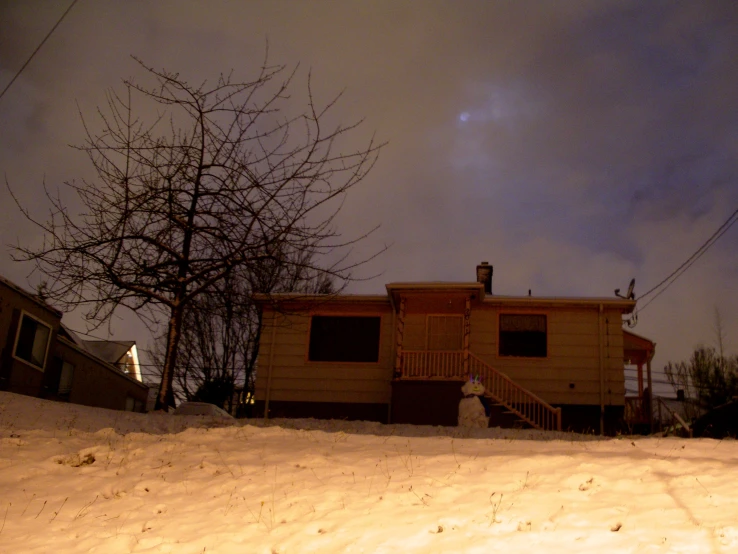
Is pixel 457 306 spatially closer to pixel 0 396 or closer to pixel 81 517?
pixel 0 396

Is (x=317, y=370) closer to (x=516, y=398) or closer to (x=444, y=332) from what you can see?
(x=444, y=332)

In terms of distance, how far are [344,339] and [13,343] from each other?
8814 millimetres

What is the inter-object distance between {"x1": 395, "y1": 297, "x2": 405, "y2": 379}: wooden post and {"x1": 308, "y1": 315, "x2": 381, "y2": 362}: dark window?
0.78 m

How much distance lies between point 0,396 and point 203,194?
15.6 feet

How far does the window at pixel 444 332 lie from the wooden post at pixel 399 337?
80cm

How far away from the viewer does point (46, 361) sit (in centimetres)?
2339

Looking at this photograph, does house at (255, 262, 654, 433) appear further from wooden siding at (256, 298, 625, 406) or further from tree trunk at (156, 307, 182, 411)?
tree trunk at (156, 307, 182, 411)

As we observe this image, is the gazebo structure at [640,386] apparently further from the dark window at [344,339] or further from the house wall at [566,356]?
the dark window at [344,339]

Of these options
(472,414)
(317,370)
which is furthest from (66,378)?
(472,414)

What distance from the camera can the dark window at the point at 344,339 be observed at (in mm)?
21656

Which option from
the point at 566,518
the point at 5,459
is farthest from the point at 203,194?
the point at 566,518

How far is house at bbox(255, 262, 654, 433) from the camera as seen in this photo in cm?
2012

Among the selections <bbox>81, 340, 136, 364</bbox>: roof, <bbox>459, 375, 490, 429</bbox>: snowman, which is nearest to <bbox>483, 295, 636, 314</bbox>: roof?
<bbox>459, 375, 490, 429</bbox>: snowman

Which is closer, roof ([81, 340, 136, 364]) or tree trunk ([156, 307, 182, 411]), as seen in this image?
tree trunk ([156, 307, 182, 411])
